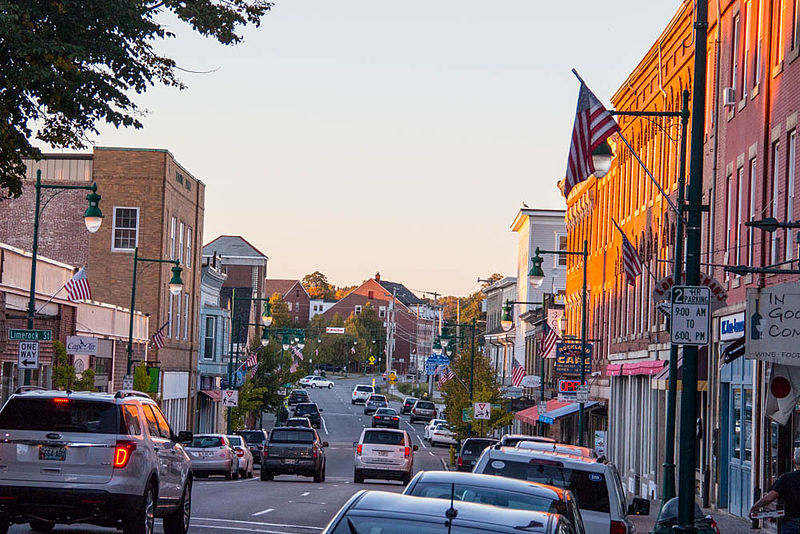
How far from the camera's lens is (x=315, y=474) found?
127 feet

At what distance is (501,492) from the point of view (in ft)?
30.5

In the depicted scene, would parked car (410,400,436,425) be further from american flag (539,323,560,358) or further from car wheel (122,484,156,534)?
car wheel (122,484,156,534)

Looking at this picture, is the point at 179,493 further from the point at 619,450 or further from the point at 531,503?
the point at 619,450

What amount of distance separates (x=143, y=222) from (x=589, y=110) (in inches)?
1546

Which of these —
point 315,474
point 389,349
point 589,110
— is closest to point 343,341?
point 389,349

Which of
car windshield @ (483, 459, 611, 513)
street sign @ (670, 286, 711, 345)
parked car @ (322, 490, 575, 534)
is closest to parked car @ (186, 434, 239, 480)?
street sign @ (670, 286, 711, 345)

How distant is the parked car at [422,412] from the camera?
9562 centimetres

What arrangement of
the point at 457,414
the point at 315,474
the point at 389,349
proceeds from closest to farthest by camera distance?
the point at 315,474 < the point at 457,414 < the point at 389,349

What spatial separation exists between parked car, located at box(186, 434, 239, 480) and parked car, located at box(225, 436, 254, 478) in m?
2.07

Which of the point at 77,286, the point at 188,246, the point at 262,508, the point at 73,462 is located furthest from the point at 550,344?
the point at 73,462

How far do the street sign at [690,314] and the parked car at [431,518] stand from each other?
8.25 meters

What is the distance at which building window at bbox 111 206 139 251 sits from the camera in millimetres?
56062

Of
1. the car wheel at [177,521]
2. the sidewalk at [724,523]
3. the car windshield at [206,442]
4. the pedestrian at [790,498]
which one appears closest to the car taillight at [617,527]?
the pedestrian at [790,498]

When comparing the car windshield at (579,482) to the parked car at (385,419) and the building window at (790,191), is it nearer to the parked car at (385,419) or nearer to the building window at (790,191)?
the building window at (790,191)
